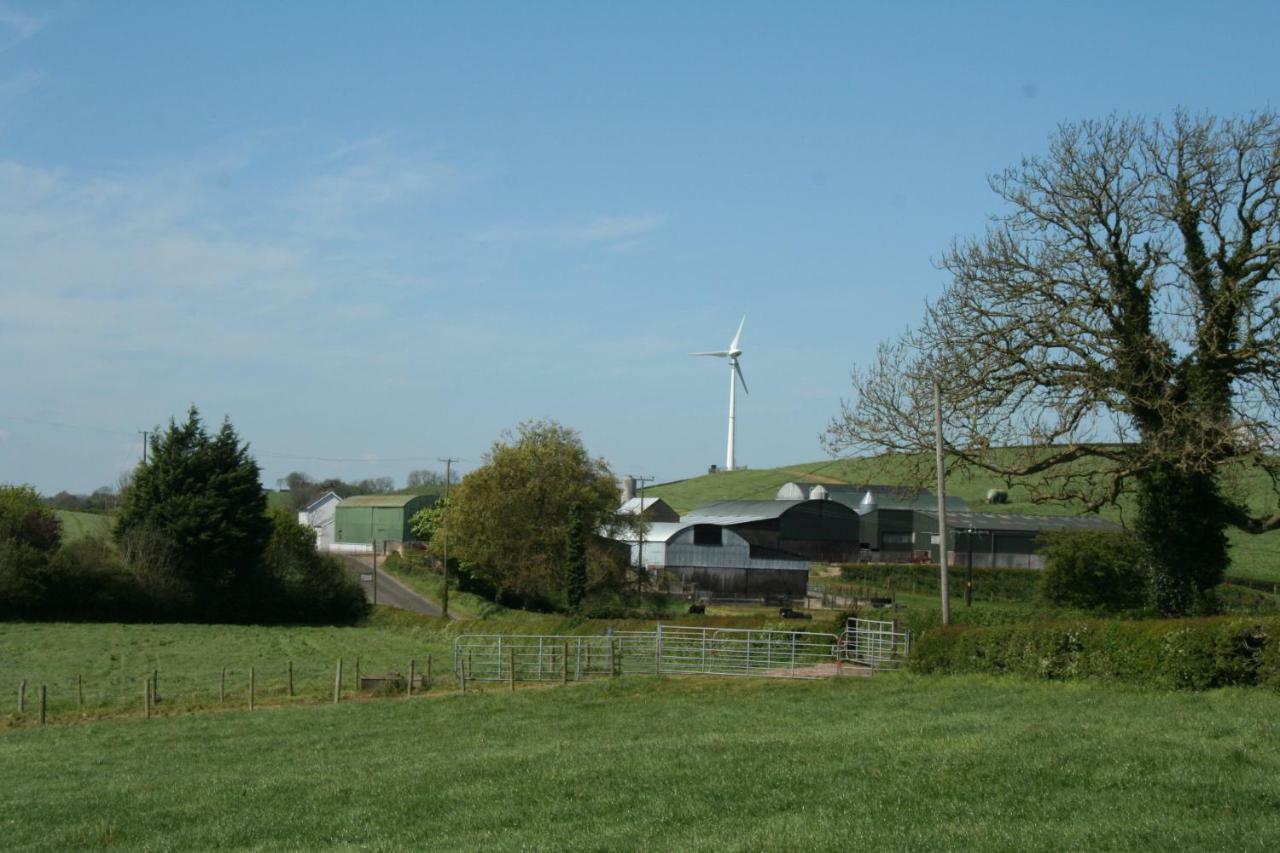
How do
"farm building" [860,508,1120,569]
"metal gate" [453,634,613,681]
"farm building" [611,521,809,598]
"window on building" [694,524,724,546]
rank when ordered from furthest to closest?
1. "farm building" [860,508,1120,569]
2. "window on building" [694,524,724,546]
3. "farm building" [611,521,809,598]
4. "metal gate" [453,634,613,681]

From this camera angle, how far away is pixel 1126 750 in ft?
43.6

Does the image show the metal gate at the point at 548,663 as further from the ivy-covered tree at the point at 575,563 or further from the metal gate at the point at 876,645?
the ivy-covered tree at the point at 575,563

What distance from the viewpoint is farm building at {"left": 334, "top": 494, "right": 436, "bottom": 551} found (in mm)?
113037

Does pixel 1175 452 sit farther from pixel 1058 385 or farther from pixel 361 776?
pixel 361 776

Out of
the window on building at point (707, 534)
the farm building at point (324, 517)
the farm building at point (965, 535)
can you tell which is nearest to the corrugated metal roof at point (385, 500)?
the farm building at point (324, 517)

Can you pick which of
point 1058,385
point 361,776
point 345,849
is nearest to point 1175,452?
point 1058,385

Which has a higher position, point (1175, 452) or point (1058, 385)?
point (1058, 385)

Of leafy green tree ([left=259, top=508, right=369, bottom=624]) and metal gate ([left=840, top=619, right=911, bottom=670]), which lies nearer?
metal gate ([left=840, top=619, right=911, bottom=670])

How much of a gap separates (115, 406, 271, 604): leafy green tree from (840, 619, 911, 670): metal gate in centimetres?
4644

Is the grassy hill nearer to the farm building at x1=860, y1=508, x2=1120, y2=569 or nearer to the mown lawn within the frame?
the farm building at x1=860, y1=508, x2=1120, y2=569

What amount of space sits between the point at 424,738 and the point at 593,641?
15.2 meters

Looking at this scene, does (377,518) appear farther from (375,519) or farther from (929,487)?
(929,487)

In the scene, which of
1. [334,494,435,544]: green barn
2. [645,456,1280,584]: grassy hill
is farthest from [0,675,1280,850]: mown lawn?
[334,494,435,544]: green barn

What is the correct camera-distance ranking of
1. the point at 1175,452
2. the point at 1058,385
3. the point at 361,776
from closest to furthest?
A: 1. the point at 361,776
2. the point at 1175,452
3. the point at 1058,385
